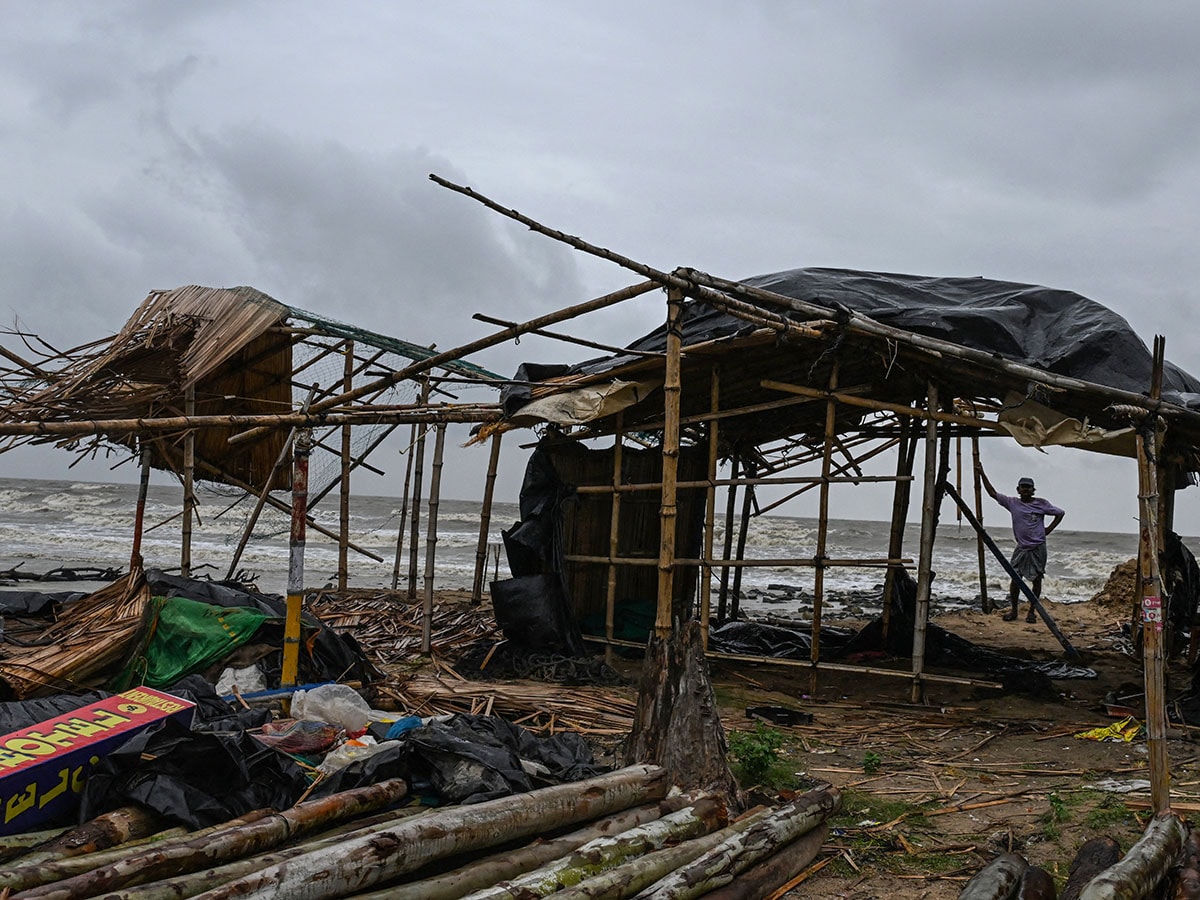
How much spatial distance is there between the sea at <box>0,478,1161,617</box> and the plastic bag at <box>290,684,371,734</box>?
310 centimetres

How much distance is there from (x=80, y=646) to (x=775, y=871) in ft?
16.4

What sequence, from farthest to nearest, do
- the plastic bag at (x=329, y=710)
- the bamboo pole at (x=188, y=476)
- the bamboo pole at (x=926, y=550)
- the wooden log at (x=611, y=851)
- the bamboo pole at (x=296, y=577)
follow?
the bamboo pole at (x=188, y=476)
the bamboo pole at (x=926, y=550)
the bamboo pole at (x=296, y=577)
the plastic bag at (x=329, y=710)
the wooden log at (x=611, y=851)

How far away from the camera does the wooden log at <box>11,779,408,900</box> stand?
3.01 m

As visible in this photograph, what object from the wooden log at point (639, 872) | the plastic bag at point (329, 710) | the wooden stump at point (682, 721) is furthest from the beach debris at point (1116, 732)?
the plastic bag at point (329, 710)

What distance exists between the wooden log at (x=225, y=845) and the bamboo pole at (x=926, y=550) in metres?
4.75

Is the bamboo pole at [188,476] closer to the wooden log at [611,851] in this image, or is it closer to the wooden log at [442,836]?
the wooden log at [442,836]

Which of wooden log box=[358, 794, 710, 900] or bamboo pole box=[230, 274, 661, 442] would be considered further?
bamboo pole box=[230, 274, 661, 442]

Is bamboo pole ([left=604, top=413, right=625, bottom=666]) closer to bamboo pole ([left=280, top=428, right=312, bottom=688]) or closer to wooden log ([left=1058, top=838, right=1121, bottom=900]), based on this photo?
bamboo pole ([left=280, top=428, right=312, bottom=688])

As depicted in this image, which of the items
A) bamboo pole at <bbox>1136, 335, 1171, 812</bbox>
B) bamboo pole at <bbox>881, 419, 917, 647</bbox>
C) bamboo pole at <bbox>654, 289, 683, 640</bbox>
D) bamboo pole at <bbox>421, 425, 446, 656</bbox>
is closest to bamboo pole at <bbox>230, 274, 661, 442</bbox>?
bamboo pole at <bbox>654, 289, 683, 640</bbox>

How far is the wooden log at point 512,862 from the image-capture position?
10.9 ft

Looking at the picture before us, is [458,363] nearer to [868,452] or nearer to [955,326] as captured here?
[868,452]

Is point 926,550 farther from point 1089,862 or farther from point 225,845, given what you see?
point 225,845

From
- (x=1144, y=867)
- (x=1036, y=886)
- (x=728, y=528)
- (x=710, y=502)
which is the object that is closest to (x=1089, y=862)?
(x=1144, y=867)

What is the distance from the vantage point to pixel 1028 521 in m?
12.0
